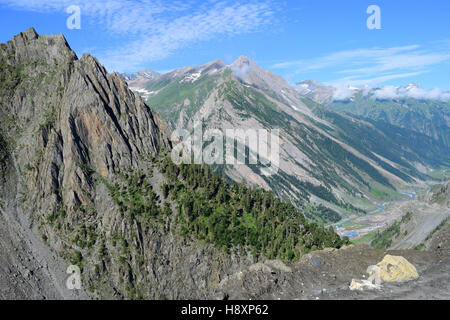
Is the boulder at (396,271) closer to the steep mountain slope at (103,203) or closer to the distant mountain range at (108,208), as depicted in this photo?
the distant mountain range at (108,208)

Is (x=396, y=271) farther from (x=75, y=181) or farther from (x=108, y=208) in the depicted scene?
(x=75, y=181)

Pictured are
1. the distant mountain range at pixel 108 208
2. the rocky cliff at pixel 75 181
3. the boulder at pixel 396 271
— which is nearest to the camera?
the boulder at pixel 396 271

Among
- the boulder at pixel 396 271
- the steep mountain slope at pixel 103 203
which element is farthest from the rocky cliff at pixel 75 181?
the boulder at pixel 396 271

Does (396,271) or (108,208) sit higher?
(108,208)

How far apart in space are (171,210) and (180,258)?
18.4 m

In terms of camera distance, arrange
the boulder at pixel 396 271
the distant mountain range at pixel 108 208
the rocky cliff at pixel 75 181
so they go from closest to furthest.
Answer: the boulder at pixel 396 271
the distant mountain range at pixel 108 208
the rocky cliff at pixel 75 181

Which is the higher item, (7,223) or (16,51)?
(16,51)

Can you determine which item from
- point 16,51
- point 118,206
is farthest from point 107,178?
point 16,51

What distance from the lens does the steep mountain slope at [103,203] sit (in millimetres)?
101438

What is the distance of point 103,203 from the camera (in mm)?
114500

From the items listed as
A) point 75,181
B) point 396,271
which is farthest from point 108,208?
point 396,271

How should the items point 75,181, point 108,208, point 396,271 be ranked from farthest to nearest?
point 108,208 → point 75,181 → point 396,271
